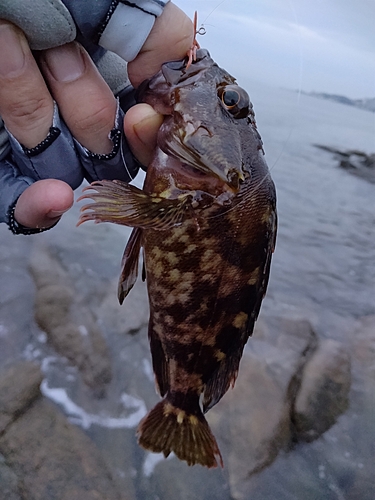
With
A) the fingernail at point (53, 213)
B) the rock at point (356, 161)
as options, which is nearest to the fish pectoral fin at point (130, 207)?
the fingernail at point (53, 213)

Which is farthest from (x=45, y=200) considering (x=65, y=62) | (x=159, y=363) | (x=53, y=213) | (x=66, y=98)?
(x=159, y=363)

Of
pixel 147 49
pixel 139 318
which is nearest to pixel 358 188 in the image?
pixel 139 318

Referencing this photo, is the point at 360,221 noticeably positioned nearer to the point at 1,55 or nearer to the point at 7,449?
the point at 7,449

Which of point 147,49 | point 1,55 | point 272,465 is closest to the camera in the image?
point 1,55

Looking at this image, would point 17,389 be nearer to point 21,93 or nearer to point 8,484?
point 8,484

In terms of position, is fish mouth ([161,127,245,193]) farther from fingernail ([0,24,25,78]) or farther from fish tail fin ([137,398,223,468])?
fish tail fin ([137,398,223,468])

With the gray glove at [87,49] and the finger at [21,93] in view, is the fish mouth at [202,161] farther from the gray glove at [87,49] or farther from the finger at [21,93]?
the finger at [21,93]

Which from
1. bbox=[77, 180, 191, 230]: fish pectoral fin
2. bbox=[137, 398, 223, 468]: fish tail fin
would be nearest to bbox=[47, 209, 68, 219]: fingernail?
bbox=[77, 180, 191, 230]: fish pectoral fin
